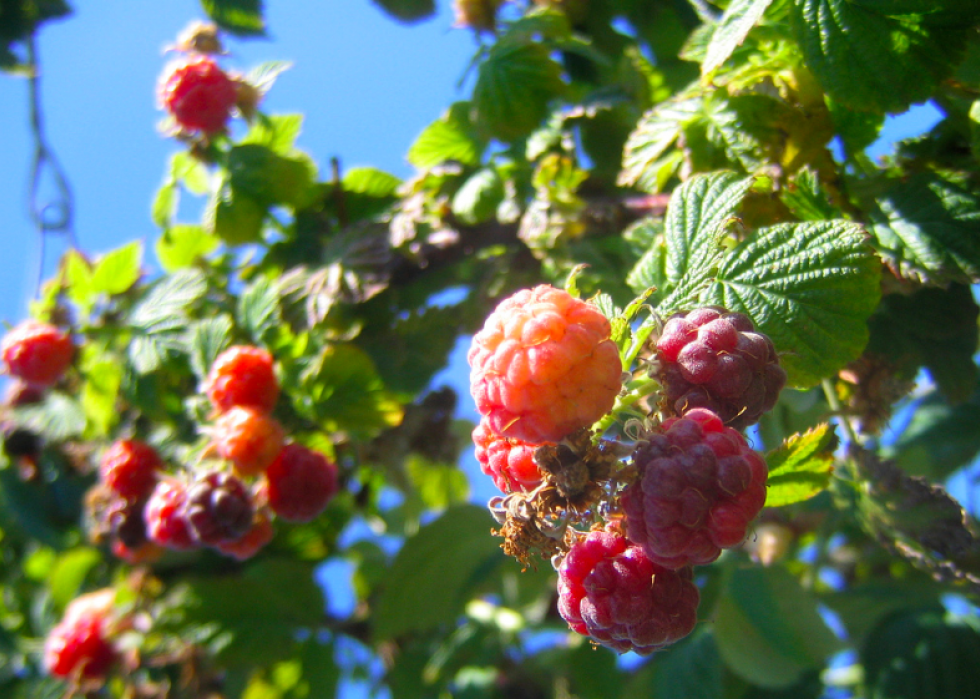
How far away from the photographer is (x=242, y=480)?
110 centimetres

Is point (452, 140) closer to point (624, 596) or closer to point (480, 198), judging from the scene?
point (480, 198)

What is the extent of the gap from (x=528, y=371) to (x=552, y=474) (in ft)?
0.33

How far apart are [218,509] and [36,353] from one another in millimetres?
719

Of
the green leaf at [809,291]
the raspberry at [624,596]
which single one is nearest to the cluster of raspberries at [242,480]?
the raspberry at [624,596]

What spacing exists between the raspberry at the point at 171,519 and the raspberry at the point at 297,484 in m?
0.13

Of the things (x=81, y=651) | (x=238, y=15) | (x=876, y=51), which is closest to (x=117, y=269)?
(x=238, y=15)

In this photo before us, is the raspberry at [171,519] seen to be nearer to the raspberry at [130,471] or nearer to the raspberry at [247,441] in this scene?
the raspberry at [247,441]

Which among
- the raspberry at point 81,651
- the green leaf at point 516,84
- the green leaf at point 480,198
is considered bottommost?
the raspberry at point 81,651

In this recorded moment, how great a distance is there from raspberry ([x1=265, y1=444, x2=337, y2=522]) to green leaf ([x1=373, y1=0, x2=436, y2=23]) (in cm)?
121

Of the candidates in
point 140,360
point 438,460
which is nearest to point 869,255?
point 438,460

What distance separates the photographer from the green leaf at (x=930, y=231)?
0.82 meters

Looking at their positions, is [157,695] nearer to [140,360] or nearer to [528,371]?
[140,360]

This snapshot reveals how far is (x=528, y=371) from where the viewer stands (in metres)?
0.61

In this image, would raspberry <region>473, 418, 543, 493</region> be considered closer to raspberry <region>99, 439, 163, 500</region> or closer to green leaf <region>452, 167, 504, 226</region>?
green leaf <region>452, 167, 504, 226</region>
